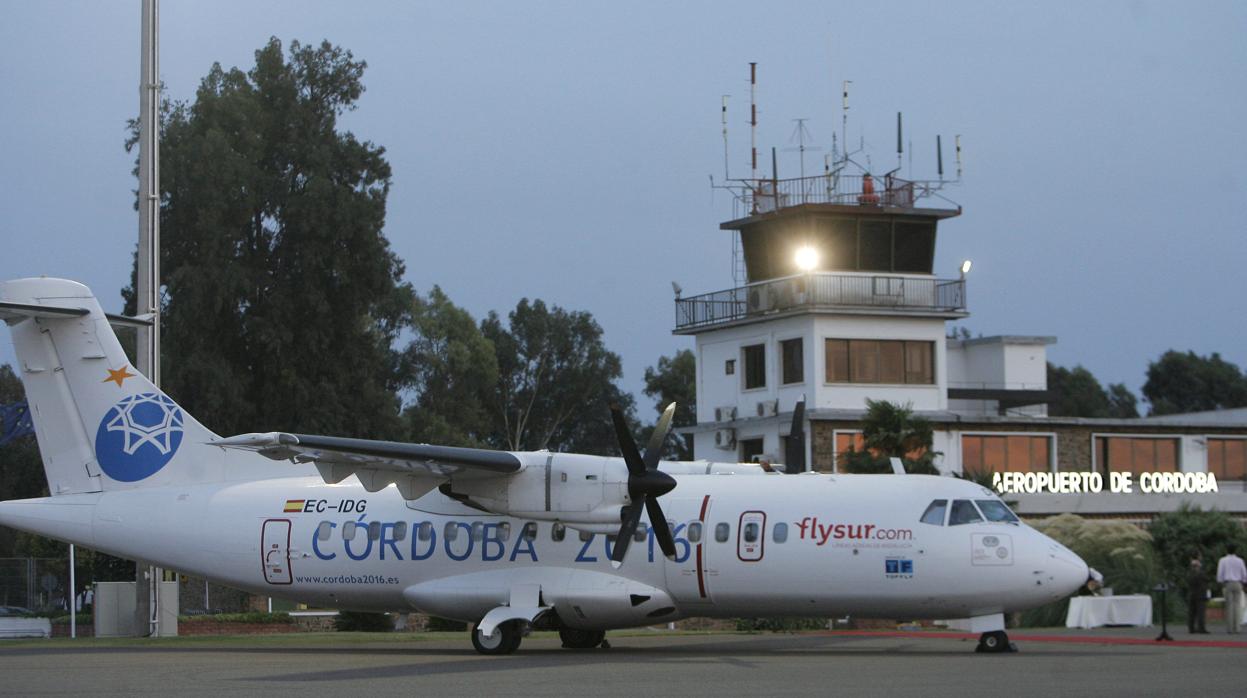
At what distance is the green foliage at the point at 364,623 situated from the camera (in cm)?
3316

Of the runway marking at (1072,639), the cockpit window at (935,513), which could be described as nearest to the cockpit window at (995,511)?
the cockpit window at (935,513)

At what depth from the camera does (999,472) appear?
4466cm

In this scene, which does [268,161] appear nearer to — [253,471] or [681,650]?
[253,471]

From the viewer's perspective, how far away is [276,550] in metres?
22.5

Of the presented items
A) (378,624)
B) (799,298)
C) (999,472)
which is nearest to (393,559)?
(378,624)

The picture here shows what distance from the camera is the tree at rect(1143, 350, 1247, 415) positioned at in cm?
9375

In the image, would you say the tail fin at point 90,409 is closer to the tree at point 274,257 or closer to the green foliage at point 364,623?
the green foliage at point 364,623

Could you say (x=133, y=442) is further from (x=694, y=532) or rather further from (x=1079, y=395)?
(x=1079, y=395)

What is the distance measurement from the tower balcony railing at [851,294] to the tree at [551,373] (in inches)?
1320

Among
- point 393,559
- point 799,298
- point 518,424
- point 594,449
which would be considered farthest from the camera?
point 594,449

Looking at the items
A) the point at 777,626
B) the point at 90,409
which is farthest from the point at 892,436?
the point at 90,409

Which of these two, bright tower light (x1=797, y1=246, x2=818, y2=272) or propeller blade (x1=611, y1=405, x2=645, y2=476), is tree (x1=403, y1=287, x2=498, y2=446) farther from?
propeller blade (x1=611, y1=405, x2=645, y2=476)

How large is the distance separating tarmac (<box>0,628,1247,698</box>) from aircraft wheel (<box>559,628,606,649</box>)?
34 cm

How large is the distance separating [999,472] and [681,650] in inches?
962
